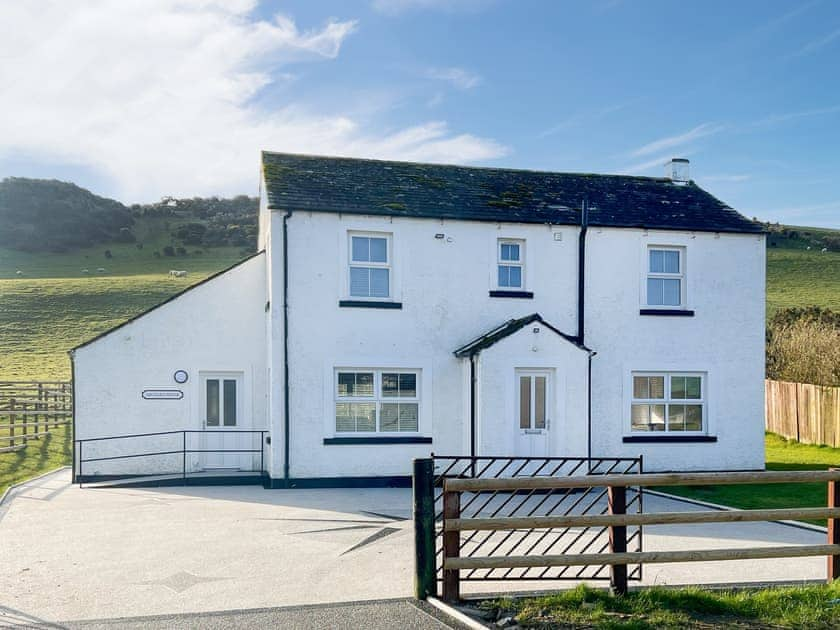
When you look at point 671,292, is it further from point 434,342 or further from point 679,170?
point 434,342

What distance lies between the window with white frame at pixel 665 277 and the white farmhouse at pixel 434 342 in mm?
40

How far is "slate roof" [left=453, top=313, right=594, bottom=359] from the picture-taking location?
1595 centimetres

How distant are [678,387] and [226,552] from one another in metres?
11.6

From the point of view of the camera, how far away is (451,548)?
23.8ft

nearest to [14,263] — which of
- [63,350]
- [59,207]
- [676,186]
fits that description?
[59,207]

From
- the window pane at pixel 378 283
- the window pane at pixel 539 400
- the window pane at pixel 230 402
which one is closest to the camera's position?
the window pane at pixel 539 400

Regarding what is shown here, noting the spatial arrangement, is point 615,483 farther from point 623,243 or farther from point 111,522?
point 623,243

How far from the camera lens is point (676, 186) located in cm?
2027

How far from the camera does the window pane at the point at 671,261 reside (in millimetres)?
18172

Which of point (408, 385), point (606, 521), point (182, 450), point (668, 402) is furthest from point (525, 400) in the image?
point (606, 521)

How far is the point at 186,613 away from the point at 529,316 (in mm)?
10540

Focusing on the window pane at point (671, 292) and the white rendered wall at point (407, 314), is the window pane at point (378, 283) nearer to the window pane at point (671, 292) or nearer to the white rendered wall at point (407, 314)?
the white rendered wall at point (407, 314)

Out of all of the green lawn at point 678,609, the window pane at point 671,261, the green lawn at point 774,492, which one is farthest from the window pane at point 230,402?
the green lawn at point 678,609

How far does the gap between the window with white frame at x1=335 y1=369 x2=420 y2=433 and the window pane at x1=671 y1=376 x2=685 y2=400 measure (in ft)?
19.5
